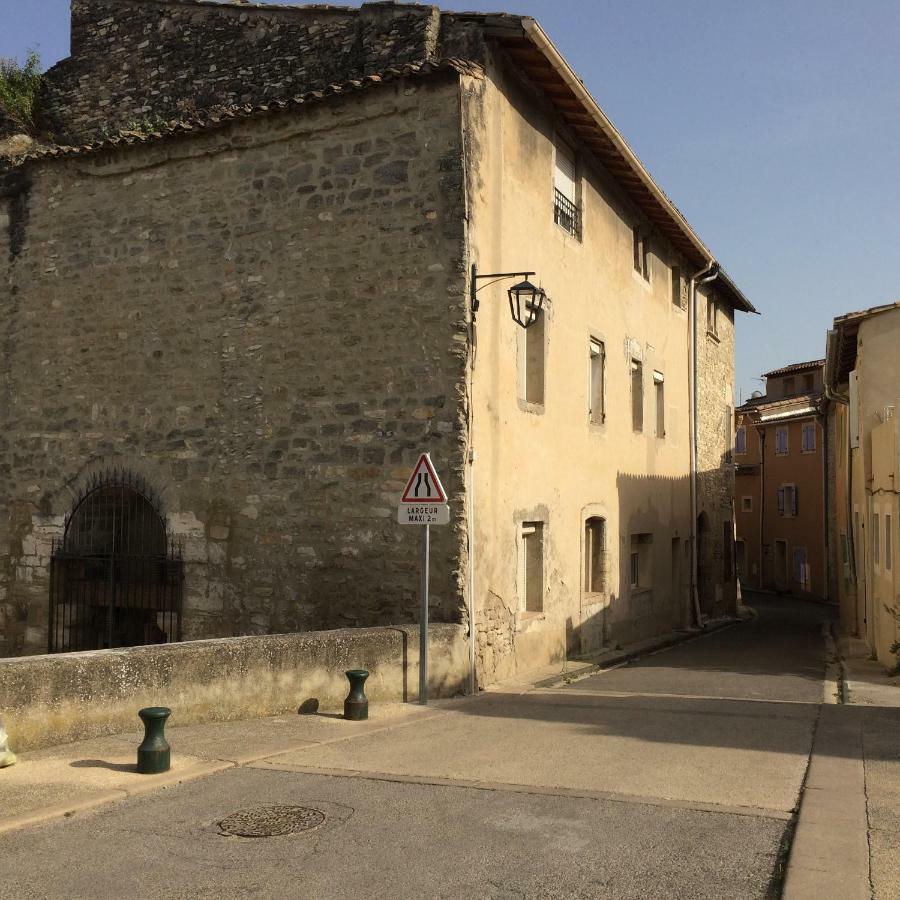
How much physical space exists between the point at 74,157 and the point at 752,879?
11189 mm

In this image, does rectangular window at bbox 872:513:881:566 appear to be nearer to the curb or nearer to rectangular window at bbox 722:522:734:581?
the curb

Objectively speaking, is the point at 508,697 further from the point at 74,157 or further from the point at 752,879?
the point at 74,157

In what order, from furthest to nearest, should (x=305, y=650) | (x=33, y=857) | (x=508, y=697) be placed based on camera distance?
(x=508, y=697)
(x=305, y=650)
(x=33, y=857)

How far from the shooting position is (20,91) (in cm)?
1345

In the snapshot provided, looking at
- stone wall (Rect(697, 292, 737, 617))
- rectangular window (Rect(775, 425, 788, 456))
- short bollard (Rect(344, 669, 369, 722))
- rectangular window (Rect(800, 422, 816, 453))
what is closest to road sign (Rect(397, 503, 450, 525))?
short bollard (Rect(344, 669, 369, 722))

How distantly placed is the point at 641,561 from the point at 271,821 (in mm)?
12025

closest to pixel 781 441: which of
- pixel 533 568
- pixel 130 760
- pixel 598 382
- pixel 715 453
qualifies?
pixel 715 453

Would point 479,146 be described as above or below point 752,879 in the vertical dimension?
above

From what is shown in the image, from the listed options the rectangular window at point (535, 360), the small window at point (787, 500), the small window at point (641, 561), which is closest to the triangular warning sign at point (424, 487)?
the rectangular window at point (535, 360)

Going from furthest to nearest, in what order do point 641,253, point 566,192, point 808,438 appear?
point 808,438 < point 641,253 < point 566,192

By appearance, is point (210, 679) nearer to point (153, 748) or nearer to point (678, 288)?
point (153, 748)

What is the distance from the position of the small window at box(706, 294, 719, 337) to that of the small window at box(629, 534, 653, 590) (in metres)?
6.50

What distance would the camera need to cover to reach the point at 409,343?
9812 millimetres

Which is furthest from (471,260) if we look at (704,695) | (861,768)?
(861,768)
